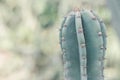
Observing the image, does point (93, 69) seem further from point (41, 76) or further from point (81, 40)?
point (41, 76)

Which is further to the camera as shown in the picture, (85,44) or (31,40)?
(31,40)

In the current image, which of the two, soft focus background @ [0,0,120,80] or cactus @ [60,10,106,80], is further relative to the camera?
soft focus background @ [0,0,120,80]

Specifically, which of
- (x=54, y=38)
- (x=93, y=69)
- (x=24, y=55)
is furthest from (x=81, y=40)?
(x=24, y=55)

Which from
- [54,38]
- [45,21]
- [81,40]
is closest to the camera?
[81,40]

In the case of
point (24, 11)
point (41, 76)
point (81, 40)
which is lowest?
point (41, 76)
